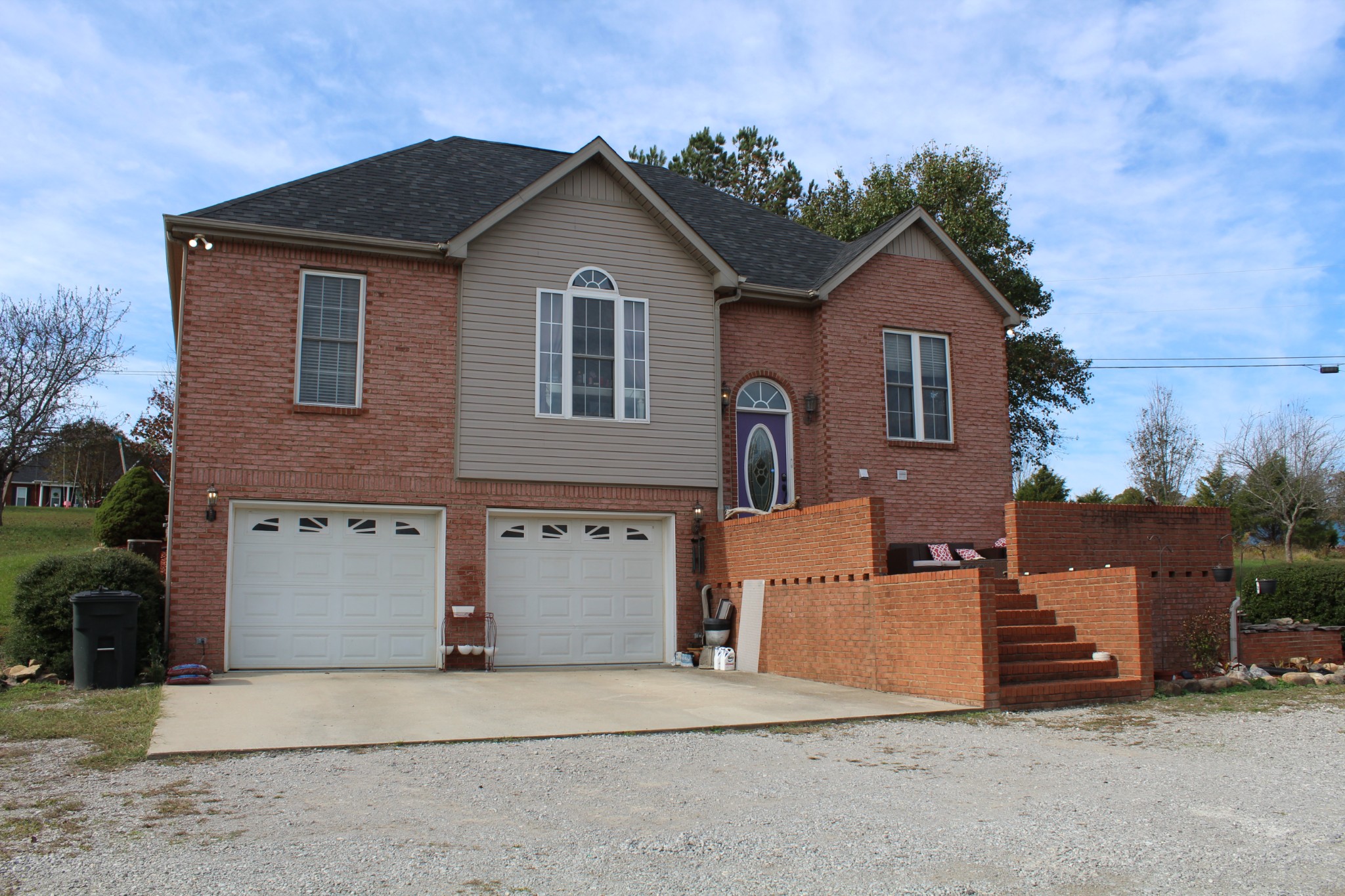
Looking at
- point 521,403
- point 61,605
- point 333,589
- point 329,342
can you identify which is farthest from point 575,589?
point 61,605

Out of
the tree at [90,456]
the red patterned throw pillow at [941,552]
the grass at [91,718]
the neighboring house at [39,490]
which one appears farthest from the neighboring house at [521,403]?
the neighboring house at [39,490]

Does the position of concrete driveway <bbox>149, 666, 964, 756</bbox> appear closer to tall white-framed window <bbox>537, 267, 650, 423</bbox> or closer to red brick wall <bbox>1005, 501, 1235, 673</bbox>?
red brick wall <bbox>1005, 501, 1235, 673</bbox>

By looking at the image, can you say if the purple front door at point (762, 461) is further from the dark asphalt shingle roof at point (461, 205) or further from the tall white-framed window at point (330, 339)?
the tall white-framed window at point (330, 339)

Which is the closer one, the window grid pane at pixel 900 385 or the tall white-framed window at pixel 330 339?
the tall white-framed window at pixel 330 339

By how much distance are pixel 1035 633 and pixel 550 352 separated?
732cm

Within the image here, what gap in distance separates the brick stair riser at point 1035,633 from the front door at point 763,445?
5.33 meters

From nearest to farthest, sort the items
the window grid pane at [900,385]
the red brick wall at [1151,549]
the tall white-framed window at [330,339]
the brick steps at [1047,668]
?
the brick steps at [1047,668], the red brick wall at [1151,549], the tall white-framed window at [330,339], the window grid pane at [900,385]

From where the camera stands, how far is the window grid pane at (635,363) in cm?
1490

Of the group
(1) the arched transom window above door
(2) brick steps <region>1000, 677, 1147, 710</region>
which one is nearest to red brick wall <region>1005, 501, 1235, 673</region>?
(2) brick steps <region>1000, 677, 1147, 710</region>

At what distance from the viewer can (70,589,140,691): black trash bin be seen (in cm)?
1091

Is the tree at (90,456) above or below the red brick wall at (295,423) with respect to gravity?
above

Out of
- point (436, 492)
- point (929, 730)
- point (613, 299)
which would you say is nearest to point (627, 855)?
point (929, 730)

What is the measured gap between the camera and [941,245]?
56.0 feet

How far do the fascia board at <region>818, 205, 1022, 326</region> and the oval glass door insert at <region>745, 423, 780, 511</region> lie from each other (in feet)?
7.93
